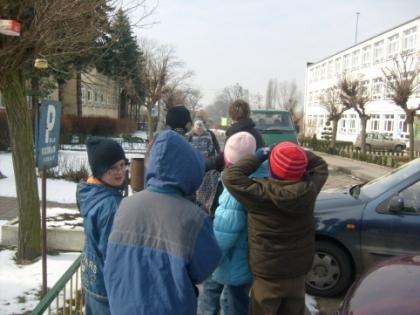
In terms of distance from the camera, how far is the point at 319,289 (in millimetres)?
4898

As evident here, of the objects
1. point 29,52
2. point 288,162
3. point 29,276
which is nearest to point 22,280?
point 29,276

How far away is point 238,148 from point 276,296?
3.43ft

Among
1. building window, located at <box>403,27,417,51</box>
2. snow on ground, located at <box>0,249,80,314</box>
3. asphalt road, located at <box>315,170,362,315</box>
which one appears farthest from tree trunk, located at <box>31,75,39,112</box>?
building window, located at <box>403,27,417,51</box>

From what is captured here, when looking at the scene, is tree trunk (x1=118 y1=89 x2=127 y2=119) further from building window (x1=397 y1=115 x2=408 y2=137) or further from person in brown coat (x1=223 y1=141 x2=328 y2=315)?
person in brown coat (x1=223 y1=141 x2=328 y2=315)

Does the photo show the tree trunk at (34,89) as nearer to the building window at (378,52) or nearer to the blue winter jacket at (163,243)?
the blue winter jacket at (163,243)

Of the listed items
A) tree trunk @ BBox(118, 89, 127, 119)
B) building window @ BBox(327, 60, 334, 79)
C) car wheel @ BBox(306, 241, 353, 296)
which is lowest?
car wheel @ BBox(306, 241, 353, 296)

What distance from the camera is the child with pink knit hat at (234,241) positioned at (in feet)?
10.2

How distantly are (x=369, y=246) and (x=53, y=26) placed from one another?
4.09 m

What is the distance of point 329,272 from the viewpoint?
4.91 meters

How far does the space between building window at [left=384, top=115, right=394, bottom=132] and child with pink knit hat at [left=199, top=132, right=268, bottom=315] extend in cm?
4468

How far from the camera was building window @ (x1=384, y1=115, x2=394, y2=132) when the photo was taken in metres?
44.5

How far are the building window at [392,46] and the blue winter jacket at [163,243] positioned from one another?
156ft

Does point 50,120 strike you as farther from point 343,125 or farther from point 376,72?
point 343,125

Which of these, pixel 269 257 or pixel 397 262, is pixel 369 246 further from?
pixel 269 257
